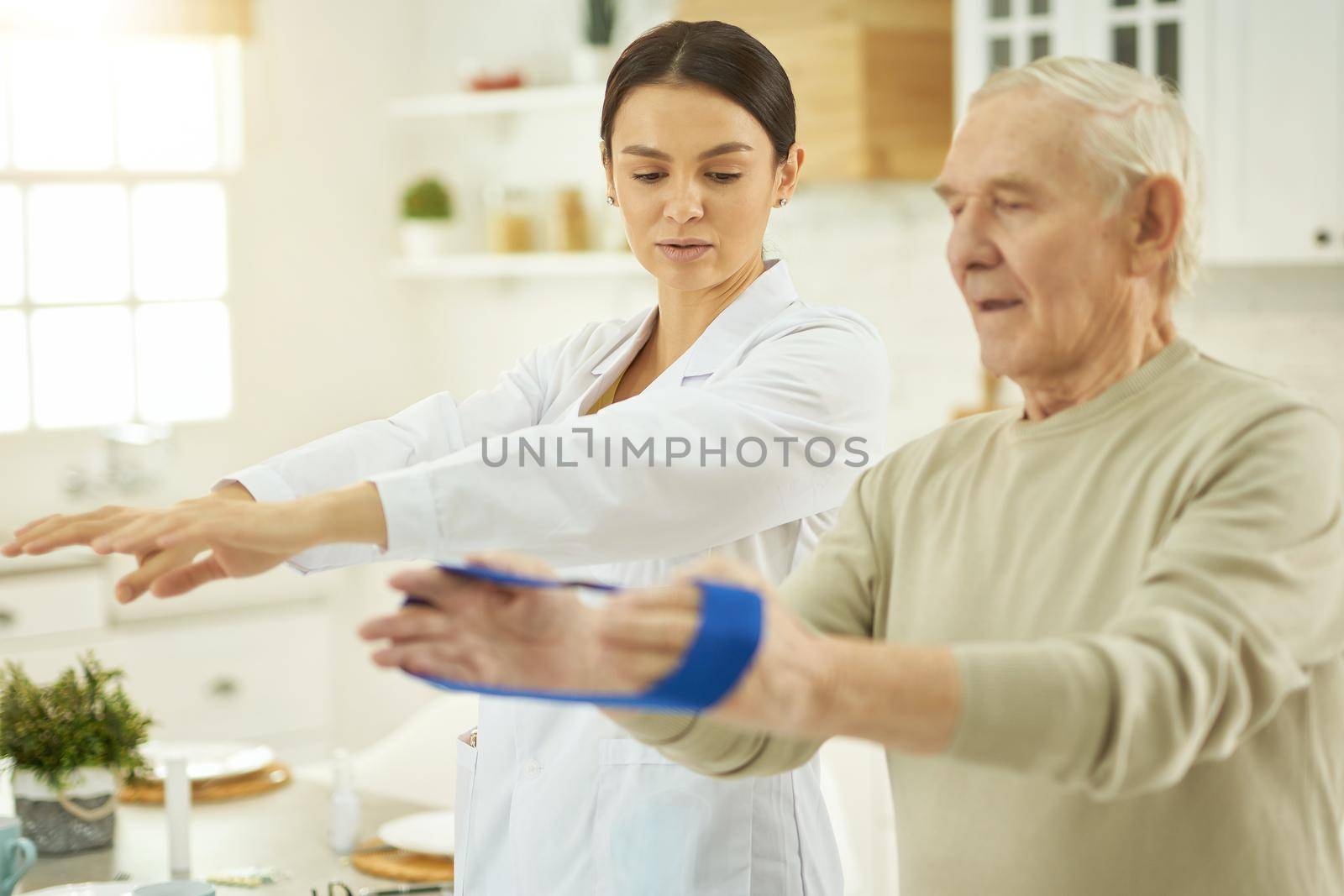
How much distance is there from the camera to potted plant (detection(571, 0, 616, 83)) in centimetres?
436

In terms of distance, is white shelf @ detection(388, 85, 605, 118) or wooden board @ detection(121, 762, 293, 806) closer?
wooden board @ detection(121, 762, 293, 806)

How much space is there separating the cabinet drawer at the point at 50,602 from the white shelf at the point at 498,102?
5.76 feet

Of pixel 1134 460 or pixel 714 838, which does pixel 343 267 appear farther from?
pixel 1134 460

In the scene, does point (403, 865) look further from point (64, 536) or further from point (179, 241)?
point (179, 241)

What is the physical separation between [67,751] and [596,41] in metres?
2.88

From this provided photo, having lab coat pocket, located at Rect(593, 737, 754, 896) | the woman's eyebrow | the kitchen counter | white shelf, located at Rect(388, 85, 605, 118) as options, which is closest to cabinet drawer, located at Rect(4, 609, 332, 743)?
white shelf, located at Rect(388, 85, 605, 118)

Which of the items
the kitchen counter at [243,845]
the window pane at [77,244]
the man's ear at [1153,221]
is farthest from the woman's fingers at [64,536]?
the window pane at [77,244]

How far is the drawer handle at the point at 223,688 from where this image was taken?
4230mm

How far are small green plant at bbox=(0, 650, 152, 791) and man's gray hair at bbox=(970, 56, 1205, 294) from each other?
1.54 metres

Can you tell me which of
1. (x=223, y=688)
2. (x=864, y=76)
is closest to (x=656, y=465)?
(x=864, y=76)

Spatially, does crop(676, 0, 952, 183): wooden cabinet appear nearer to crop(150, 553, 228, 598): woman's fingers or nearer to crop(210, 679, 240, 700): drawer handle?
crop(210, 679, 240, 700): drawer handle

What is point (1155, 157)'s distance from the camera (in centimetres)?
99

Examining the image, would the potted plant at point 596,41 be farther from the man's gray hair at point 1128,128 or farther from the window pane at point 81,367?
the man's gray hair at point 1128,128

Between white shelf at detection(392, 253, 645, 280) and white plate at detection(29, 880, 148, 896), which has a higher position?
white shelf at detection(392, 253, 645, 280)
